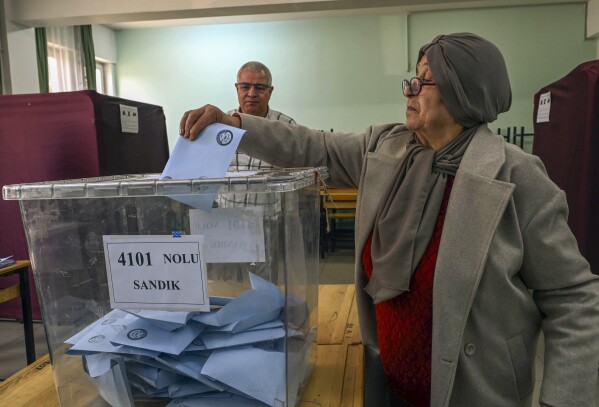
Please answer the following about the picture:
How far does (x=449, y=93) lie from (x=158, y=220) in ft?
2.06

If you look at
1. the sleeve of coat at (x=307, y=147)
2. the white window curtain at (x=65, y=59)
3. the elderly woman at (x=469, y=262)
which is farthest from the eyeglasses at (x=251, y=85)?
the white window curtain at (x=65, y=59)

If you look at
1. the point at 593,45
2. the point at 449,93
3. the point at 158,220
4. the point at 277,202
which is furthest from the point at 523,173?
the point at 593,45

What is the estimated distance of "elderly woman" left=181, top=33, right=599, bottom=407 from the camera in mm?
887

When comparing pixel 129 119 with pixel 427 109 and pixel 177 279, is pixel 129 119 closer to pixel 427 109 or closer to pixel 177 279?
pixel 427 109

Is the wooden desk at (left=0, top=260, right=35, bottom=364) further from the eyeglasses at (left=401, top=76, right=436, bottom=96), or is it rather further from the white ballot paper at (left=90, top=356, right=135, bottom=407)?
the eyeglasses at (left=401, top=76, right=436, bottom=96)

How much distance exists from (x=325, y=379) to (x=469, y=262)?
1.13 ft

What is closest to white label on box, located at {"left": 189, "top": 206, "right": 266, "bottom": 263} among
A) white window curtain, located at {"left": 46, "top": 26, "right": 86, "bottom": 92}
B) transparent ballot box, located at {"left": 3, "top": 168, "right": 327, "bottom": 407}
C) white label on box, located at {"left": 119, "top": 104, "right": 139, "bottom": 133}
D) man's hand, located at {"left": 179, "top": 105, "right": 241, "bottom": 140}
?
transparent ballot box, located at {"left": 3, "top": 168, "right": 327, "bottom": 407}

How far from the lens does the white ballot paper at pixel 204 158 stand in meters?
0.59

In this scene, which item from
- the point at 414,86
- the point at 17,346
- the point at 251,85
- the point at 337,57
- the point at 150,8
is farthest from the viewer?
the point at 337,57

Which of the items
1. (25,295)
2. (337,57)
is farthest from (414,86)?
(337,57)

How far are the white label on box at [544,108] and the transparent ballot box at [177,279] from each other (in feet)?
9.04

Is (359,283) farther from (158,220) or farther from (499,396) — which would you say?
(158,220)

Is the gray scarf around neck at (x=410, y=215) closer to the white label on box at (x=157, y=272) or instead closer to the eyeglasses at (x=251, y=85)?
the white label on box at (x=157, y=272)

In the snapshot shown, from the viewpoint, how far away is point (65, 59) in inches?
213
